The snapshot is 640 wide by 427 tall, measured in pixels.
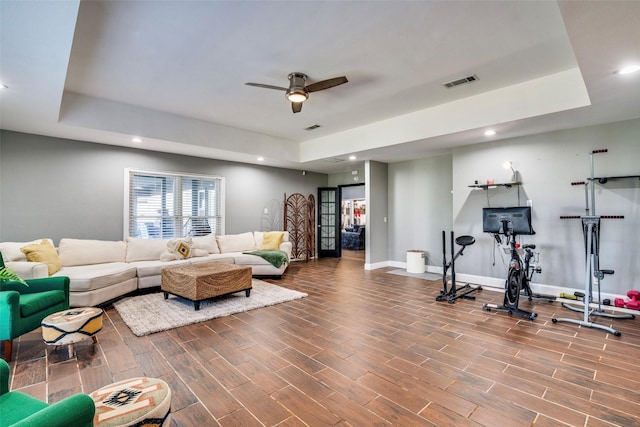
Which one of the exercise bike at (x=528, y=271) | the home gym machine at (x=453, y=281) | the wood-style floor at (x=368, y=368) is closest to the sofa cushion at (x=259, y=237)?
the wood-style floor at (x=368, y=368)

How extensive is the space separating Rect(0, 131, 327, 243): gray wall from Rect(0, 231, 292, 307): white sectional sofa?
0.52m

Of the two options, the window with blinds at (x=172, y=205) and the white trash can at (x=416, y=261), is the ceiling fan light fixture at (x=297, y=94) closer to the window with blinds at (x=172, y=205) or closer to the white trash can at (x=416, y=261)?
the window with blinds at (x=172, y=205)

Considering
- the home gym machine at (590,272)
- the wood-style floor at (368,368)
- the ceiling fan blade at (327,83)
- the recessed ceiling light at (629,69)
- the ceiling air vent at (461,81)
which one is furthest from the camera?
the ceiling air vent at (461,81)

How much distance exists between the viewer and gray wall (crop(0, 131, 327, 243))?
4.71m

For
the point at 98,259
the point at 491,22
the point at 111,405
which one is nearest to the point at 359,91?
the point at 491,22

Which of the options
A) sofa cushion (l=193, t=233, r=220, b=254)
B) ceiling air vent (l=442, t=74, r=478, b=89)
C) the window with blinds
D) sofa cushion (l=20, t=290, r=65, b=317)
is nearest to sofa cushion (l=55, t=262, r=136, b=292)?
sofa cushion (l=20, t=290, r=65, b=317)

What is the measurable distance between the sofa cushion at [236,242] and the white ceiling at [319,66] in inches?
77.3

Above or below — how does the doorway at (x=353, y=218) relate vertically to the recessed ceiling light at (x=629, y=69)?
below

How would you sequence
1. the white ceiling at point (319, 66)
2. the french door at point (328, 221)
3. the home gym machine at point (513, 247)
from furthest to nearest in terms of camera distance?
the french door at point (328, 221)
the home gym machine at point (513, 247)
the white ceiling at point (319, 66)

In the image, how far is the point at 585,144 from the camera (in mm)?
4426

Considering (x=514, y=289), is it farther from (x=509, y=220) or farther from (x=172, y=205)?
(x=172, y=205)

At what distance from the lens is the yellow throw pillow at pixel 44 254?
3.87m

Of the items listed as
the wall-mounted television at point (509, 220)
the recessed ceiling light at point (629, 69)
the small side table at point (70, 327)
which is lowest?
the small side table at point (70, 327)

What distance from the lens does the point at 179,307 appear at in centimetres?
413
